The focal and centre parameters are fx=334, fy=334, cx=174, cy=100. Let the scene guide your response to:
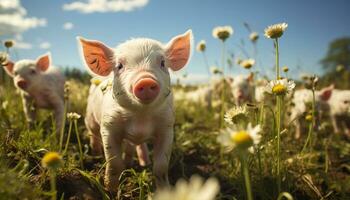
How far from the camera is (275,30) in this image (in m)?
2.54

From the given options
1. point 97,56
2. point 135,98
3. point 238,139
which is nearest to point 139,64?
point 135,98

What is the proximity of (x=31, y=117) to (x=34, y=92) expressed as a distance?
0.57 metres

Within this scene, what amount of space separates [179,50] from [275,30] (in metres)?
0.85

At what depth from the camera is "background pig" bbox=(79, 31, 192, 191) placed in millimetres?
2518

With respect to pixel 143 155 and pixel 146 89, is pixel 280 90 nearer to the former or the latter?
pixel 146 89

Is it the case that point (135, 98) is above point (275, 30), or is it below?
below

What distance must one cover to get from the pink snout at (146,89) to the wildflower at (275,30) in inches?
38.6

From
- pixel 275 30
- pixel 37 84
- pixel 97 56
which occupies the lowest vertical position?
pixel 37 84

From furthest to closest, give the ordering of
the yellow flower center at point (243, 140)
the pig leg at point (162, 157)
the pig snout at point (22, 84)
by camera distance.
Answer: the pig snout at point (22, 84) → the pig leg at point (162, 157) → the yellow flower center at point (243, 140)

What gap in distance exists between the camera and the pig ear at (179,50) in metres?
2.90

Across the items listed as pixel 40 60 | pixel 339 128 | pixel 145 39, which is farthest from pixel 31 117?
pixel 339 128

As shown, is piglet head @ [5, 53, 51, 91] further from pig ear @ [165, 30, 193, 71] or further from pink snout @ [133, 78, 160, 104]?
pink snout @ [133, 78, 160, 104]

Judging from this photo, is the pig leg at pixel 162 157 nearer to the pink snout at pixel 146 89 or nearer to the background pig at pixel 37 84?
the pink snout at pixel 146 89

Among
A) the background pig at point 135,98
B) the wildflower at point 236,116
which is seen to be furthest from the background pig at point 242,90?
the wildflower at point 236,116
